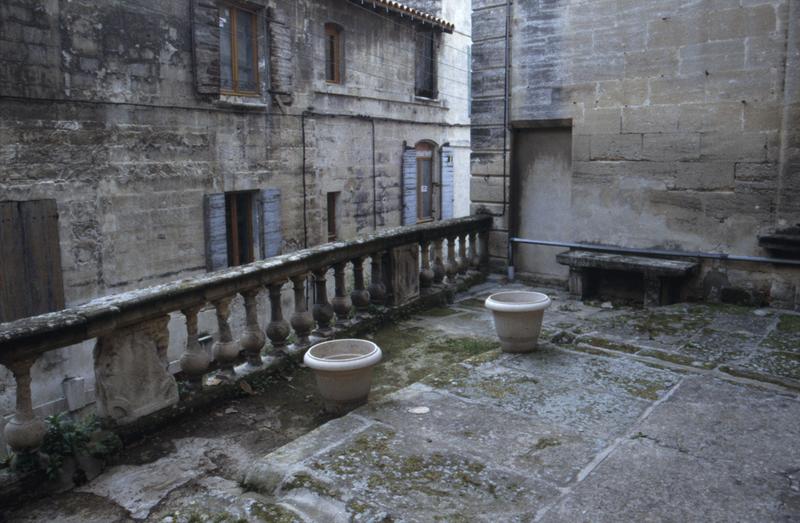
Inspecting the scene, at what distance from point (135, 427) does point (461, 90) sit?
678 inches

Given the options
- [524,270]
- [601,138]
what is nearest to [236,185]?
[524,270]

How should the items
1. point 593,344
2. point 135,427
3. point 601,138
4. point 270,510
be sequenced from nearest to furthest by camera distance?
point 270,510, point 135,427, point 593,344, point 601,138

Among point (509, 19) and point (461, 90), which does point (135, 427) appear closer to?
point (509, 19)

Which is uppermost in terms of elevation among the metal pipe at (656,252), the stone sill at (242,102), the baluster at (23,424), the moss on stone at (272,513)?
the stone sill at (242,102)

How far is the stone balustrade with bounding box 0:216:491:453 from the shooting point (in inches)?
124

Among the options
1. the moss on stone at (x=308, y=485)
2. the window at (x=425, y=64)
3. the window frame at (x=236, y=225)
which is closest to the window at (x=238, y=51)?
the window frame at (x=236, y=225)

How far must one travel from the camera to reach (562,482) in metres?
2.96

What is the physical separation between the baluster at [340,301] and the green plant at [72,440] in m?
2.20

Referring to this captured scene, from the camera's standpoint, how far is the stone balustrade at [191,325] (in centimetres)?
314

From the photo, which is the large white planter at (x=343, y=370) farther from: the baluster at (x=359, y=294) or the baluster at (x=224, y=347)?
the baluster at (x=359, y=294)

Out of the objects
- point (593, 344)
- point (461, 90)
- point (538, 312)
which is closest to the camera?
point (538, 312)

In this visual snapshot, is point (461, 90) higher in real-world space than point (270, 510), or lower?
higher

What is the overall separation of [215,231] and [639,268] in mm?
7596

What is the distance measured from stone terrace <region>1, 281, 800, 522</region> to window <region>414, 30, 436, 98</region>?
1350 centimetres
